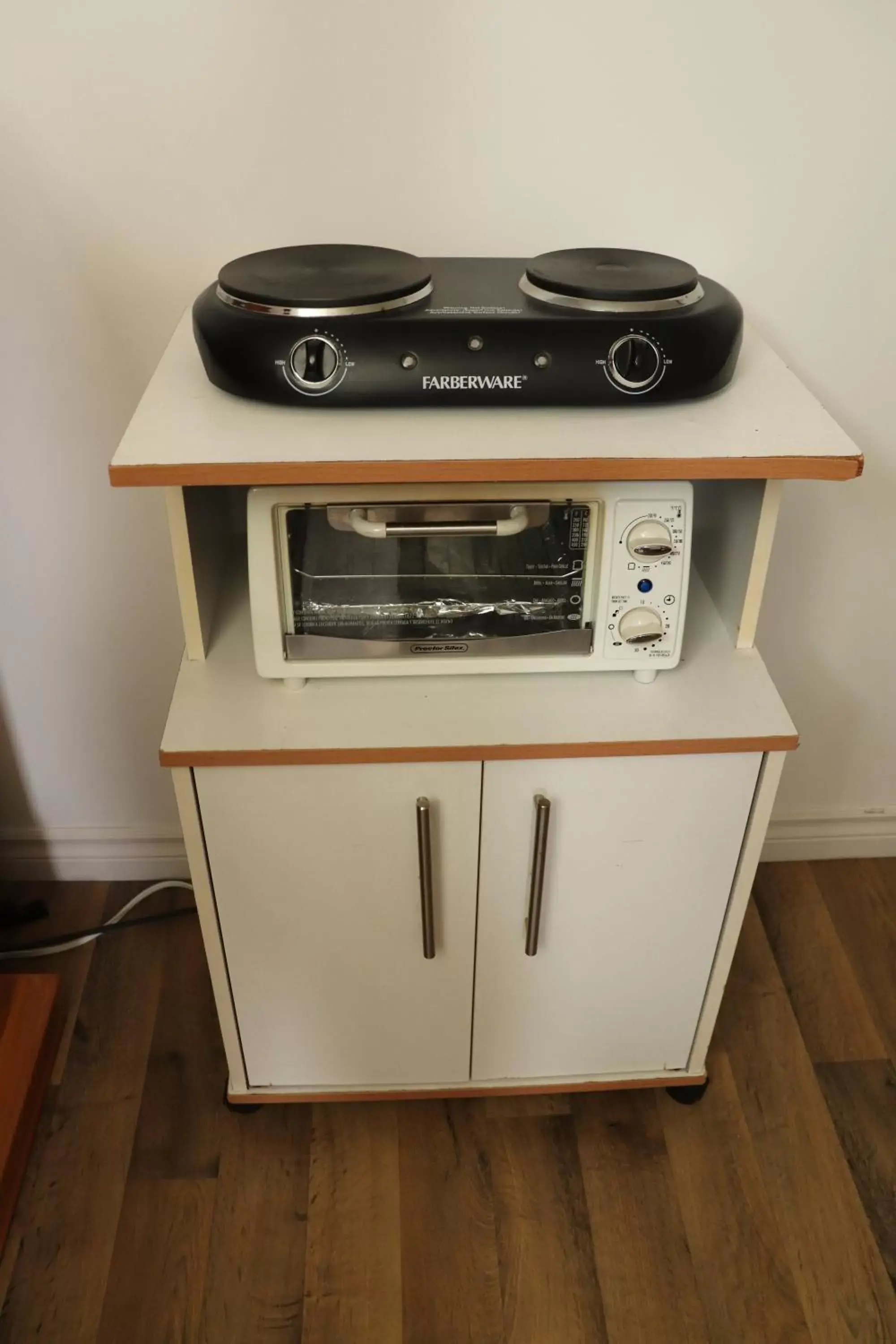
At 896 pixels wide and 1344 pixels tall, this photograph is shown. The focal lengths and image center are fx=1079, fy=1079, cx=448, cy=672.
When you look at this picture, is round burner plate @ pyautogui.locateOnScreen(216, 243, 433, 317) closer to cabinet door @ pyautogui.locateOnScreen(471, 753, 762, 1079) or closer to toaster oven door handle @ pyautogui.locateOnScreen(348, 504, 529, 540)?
toaster oven door handle @ pyautogui.locateOnScreen(348, 504, 529, 540)

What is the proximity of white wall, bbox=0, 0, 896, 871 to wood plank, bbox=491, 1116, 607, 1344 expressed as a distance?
0.86 metres

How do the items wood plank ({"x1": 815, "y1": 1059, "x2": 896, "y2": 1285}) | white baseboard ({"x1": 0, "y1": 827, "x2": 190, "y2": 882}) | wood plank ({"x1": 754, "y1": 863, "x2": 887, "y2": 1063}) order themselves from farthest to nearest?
white baseboard ({"x1": 0, "y1": 827, "x2": 190, "y2": 882}) < wood plank ({"x1": 754, "y1": 863, "x2": 887, "y2": 1063}) < wood plank ({"x1": 815, "y1": 1059, "x2": 896, "y2": 1285})

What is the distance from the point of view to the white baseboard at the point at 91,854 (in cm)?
160

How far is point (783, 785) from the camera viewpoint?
1.62m

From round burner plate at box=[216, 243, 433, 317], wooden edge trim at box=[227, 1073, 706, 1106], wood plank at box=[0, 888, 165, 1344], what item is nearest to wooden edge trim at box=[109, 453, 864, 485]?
round burner plate at box=[216, 243, 433, 317]

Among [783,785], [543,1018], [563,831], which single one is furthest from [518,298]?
[783,785]

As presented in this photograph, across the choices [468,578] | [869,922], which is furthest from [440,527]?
[869,922]

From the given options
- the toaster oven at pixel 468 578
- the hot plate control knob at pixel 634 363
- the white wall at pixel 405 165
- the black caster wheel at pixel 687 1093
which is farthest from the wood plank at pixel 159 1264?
the hot plate control knob at pixel 634 363

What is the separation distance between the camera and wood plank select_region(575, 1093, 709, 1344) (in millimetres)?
1169

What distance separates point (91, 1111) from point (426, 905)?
0.58 metres

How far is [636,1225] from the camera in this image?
1.25 m

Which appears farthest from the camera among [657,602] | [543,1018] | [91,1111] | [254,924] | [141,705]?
[141,705]

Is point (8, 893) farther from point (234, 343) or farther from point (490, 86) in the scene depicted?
point (490, 86)

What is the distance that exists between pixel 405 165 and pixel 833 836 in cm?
116
